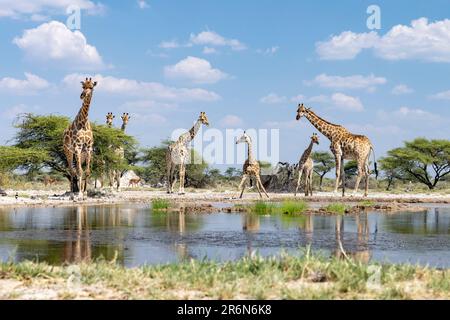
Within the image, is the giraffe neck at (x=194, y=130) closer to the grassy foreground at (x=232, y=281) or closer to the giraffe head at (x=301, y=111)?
the giraffe head at (x=301, y=111)

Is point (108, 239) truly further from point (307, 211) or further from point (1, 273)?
point (307, 211)

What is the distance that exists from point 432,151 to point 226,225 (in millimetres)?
37108

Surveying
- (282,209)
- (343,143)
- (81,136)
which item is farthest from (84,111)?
(343,143)

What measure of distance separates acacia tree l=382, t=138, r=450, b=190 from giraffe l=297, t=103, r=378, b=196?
1946 cm

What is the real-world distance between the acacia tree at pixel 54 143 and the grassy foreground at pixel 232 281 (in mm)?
20542

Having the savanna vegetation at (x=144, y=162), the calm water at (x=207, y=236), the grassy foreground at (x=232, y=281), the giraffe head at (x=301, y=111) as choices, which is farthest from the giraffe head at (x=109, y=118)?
the grassy foreground at (x=232, y=281)

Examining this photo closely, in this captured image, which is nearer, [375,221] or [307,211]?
[375,221]

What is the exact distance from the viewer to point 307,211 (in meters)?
17.8

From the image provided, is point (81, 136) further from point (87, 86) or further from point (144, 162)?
point (144, 162)

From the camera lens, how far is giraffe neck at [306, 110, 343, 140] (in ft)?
93.8

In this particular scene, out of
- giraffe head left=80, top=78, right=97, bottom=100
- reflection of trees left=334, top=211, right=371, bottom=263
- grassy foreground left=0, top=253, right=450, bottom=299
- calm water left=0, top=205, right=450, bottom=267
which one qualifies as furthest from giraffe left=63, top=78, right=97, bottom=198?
grassy foreground left=0, top=253, right=450, bottom=299

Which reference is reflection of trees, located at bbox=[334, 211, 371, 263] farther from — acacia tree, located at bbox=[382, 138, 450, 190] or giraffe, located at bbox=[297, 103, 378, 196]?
acacia tree, located at bbox=[382, 138, 450, 190]

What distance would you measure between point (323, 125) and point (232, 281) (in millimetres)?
22749
